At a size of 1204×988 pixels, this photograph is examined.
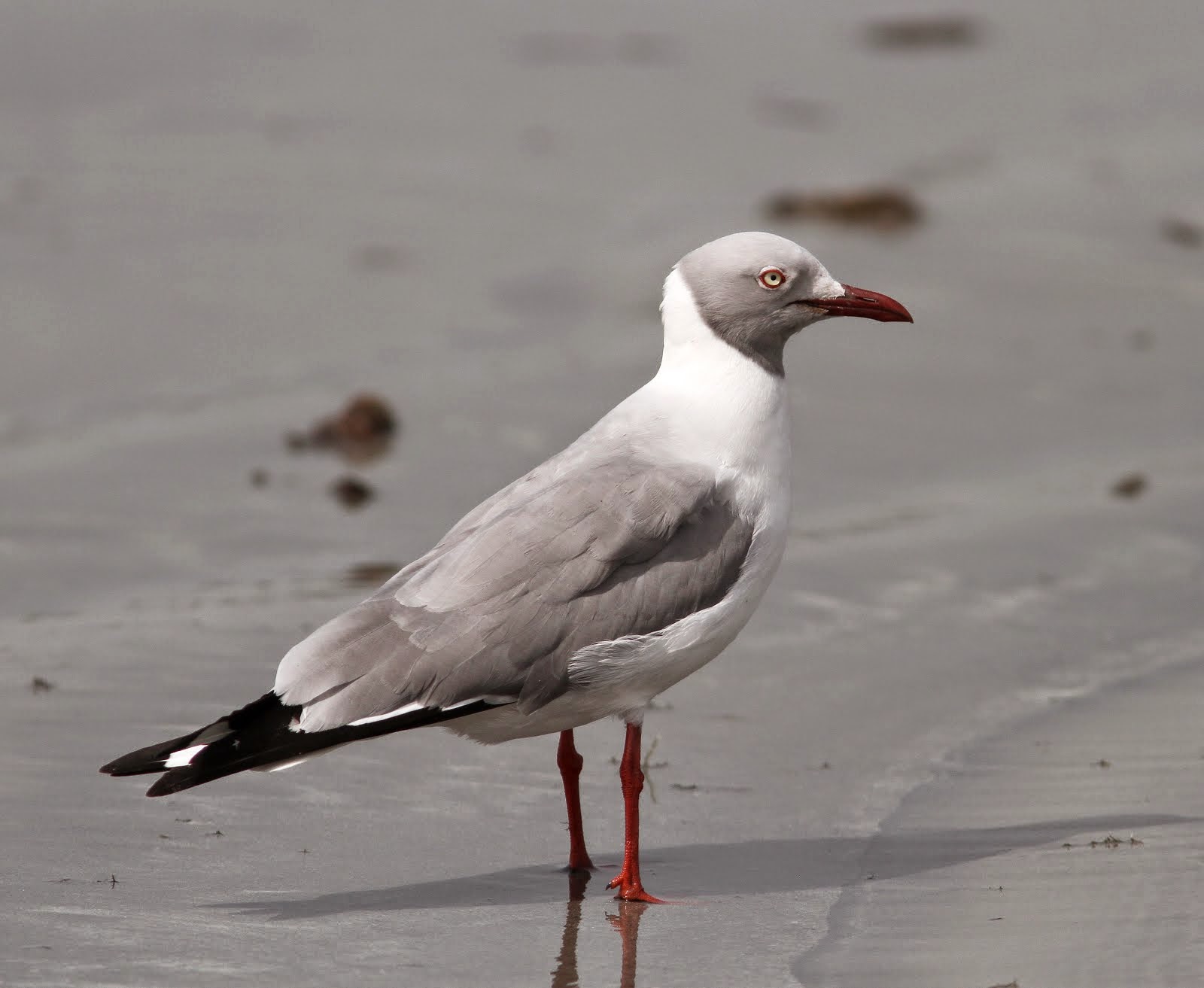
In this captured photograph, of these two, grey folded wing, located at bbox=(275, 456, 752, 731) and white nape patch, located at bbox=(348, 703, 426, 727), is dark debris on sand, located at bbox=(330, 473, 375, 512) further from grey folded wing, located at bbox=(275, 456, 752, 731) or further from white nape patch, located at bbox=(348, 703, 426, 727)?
white nape patch, located at bbox=(348, 703, 426, 727)

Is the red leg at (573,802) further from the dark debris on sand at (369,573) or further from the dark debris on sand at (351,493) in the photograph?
the dark debris on sand at (351,493)

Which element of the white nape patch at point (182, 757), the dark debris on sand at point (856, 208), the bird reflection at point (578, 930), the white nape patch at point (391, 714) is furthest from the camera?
the dark debris on sand at point (856, 208)

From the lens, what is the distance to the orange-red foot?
5559 millimetres

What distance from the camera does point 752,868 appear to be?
19.1 ft

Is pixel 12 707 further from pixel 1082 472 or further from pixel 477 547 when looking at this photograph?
pixel 1082 472

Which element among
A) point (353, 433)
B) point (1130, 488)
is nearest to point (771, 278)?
point (1130, 488)

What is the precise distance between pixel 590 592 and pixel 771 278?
3.85 feet

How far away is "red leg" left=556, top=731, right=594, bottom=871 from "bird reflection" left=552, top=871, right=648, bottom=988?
0.04 metres

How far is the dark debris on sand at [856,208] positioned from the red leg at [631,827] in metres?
7.35

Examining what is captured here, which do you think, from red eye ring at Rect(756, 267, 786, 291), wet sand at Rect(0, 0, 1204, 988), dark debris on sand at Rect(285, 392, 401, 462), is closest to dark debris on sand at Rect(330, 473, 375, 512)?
wet sand at Rect(0, 0, 1204, 988)

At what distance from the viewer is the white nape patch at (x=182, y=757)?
526 cm

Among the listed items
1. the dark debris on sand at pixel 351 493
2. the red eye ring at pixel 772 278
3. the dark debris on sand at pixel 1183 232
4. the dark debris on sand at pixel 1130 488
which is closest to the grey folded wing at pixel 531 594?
the red eye ring at pixel 772 278

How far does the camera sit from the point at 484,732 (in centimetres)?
575

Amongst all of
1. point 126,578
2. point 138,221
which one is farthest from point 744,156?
point 126,578
